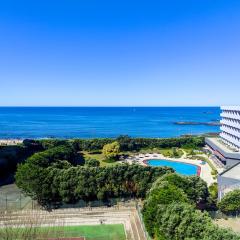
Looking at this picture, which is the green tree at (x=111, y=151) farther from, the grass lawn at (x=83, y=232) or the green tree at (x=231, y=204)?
the green tree at (x=231, y=204)

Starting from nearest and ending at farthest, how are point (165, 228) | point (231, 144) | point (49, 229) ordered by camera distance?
1. point (165, 228)
2. point (49, 229)
3. point (231, 144)

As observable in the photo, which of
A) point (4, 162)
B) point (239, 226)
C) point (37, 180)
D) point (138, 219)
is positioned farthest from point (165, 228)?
point (4, 162)

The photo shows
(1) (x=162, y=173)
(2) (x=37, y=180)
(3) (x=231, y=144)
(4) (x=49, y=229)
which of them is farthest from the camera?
(3) (x=231, y=144)

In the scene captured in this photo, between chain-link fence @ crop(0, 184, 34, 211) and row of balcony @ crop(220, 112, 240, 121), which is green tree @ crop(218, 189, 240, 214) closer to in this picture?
chain-link fence @ crop(0, 184, 34, 211)

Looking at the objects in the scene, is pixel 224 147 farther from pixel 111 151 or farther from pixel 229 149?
pixel 111 151

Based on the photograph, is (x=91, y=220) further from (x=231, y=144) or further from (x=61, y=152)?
(x=231, y=144)

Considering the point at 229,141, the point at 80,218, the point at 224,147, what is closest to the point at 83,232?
the point at 80,218
